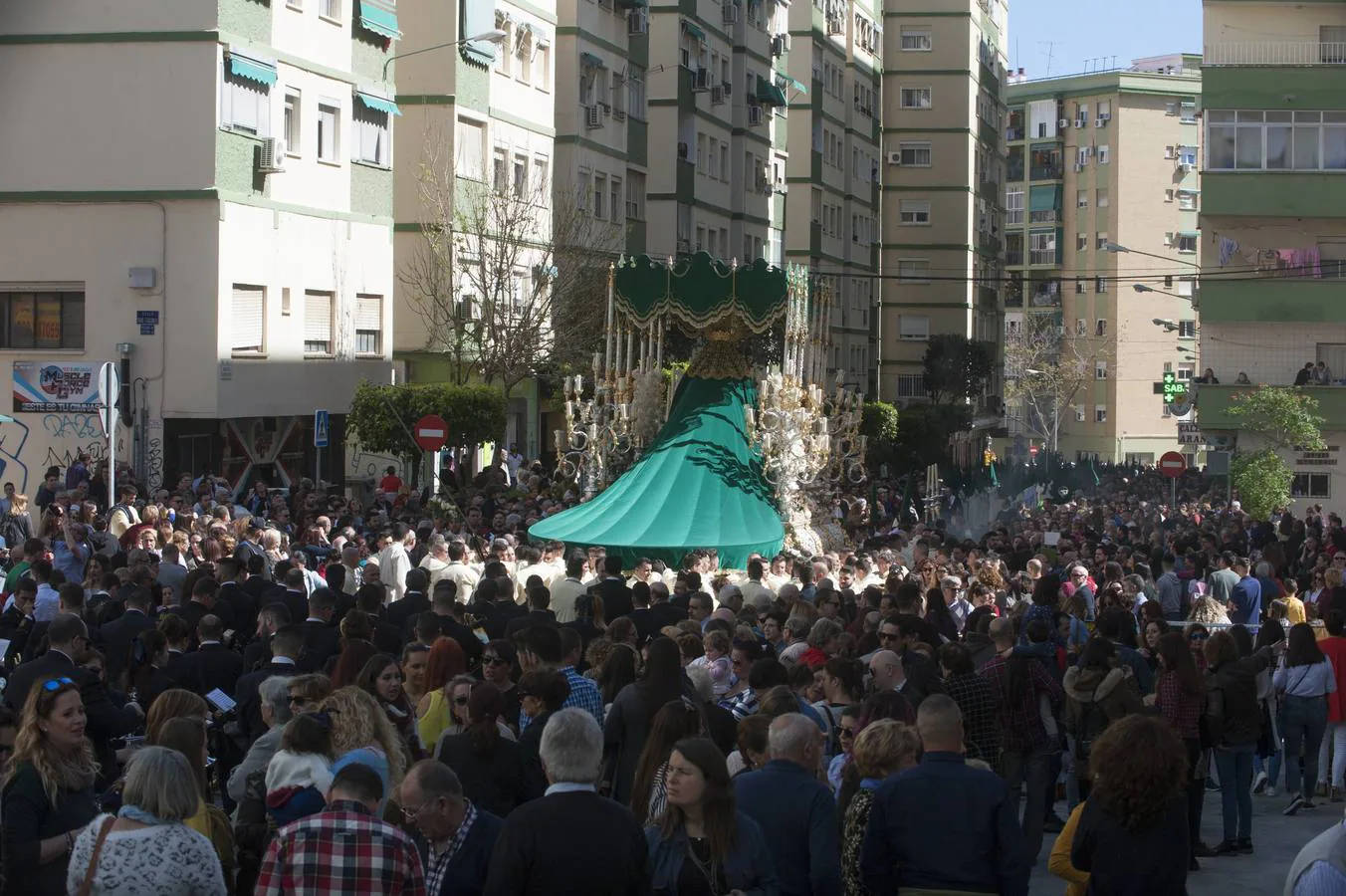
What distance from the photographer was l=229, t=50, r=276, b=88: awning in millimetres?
32500

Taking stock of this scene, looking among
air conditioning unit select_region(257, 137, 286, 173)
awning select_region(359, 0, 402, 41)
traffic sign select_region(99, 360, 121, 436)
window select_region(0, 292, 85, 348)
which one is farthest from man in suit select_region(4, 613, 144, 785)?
awning select_region(359, 0, 402, 41)

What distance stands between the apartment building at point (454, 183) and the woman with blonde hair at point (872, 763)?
31.4 metres

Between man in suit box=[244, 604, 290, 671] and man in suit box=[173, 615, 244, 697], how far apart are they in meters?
0.08

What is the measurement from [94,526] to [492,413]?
42.4ft

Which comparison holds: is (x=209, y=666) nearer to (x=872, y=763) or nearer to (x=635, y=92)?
(x=872, y=763)

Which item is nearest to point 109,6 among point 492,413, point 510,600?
point 492,413

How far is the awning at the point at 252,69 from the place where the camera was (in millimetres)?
32500

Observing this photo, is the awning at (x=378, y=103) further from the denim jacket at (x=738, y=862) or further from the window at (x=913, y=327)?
the window at (x=913, y=327)

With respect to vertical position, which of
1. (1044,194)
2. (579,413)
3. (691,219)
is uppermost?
(1044,194)

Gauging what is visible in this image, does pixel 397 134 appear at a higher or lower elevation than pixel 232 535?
higher

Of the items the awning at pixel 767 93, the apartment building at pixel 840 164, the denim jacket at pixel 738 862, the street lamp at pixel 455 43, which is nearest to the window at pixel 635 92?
the awning at pixel 767 93

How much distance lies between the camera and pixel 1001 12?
91.5 m

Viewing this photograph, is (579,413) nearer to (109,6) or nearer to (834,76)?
(109,6)

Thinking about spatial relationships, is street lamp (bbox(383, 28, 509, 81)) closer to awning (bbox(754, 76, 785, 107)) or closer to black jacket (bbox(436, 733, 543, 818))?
awning (bbox(754, 76, 785, 107))
